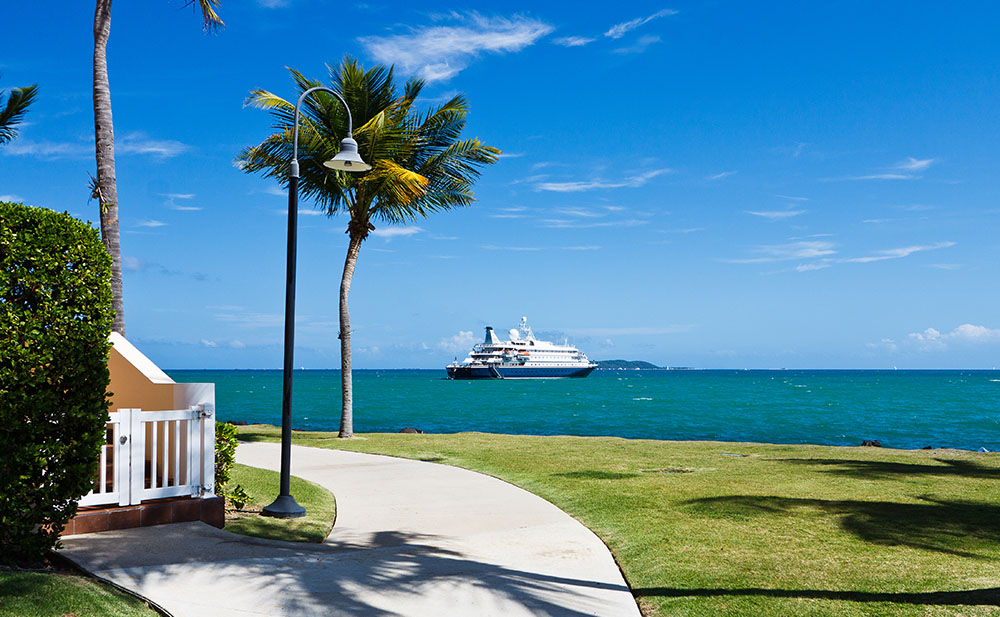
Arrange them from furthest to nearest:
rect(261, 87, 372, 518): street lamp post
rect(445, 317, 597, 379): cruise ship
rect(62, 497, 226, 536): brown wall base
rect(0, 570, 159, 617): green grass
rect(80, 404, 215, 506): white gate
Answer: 1. rect(445, 317, 597, 379): cruise ship
2. rect(261, 87, 372, 518): street lamp post
3. rect(80, 404, 215, 506): white gate
4. rect(62, 497, 226, 536): brown wall base
5. rect(0, 570, 159, 617): green grass

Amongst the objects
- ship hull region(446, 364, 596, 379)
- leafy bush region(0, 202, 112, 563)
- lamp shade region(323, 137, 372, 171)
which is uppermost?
lamp shade region(323, 137, 372, 171)

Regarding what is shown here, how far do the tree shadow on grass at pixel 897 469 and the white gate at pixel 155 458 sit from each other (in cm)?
971

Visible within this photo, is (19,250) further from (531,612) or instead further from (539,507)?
(539,507)

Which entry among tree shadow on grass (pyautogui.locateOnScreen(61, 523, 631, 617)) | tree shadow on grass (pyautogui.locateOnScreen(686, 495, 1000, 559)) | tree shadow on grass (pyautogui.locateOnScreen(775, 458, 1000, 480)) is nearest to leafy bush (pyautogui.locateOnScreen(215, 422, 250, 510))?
tree shadow on grass (pyautogui.locateOnScreen(61, 523, 631, 617))

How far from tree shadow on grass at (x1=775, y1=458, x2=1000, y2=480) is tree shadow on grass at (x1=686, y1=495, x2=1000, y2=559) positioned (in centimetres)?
273

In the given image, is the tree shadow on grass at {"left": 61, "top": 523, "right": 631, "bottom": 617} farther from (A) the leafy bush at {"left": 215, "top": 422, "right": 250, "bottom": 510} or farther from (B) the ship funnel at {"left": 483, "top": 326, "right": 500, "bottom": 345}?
(B) the ship funnel at {"left": 483, "top": 326, "right": 500, "bottom": 345}

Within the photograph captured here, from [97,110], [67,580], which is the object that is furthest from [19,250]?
[97,110]

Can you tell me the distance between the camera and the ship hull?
4459 inches

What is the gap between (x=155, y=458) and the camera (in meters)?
6.82

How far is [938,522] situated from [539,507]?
4412mm

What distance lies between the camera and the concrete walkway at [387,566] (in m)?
5.05

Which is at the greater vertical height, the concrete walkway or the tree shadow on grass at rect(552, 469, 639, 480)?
the concrete walkway

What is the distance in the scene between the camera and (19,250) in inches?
217

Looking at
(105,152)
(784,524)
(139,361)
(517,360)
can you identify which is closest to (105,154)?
(105,152)
